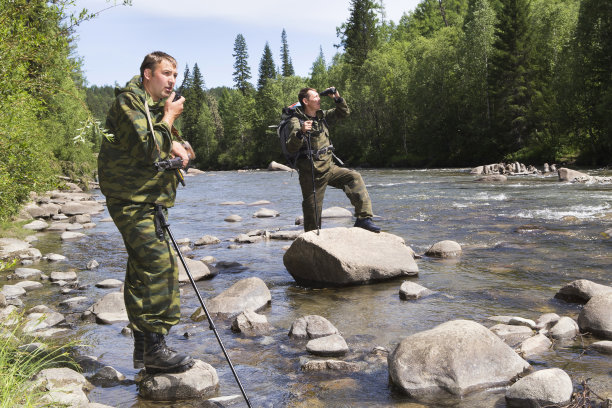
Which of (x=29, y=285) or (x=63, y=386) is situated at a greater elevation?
(x=63, y=386)

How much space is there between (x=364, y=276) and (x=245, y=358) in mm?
3023

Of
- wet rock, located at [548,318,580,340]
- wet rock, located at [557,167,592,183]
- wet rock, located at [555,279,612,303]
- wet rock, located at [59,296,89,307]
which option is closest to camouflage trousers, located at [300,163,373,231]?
wet rock, located at [555,279,612,303]

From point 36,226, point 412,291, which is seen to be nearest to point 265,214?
point 36,226

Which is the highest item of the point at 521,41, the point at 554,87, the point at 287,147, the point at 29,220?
the point at 521,41

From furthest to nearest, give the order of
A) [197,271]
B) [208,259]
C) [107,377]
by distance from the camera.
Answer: [208,259], [197,271], [107,377]

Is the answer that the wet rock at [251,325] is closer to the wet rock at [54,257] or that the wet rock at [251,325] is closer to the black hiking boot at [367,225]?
the black hiking boot at [367,225]

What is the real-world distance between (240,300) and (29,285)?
13.1ft

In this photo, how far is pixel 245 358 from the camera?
4.91m

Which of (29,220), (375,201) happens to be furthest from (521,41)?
(29,220)

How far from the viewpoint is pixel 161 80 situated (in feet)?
13.5

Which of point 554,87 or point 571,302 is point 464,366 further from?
point 554,87

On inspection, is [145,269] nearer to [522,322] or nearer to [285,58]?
[522,322]

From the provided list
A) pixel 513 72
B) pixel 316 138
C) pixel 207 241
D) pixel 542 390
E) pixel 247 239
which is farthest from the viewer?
pixel 513 72

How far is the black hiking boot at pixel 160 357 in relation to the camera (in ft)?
13.5
